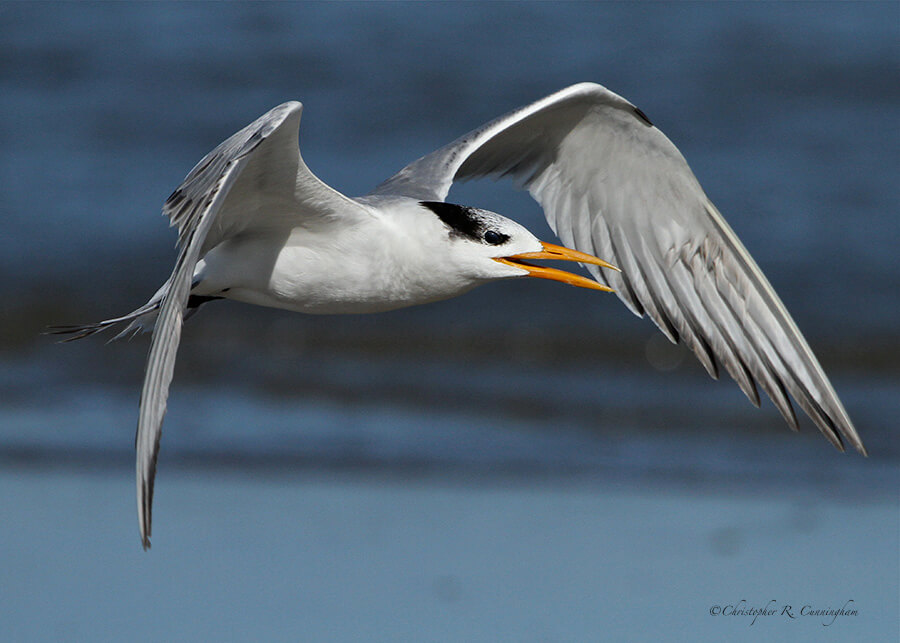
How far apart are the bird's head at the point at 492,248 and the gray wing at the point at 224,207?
0.36 meters

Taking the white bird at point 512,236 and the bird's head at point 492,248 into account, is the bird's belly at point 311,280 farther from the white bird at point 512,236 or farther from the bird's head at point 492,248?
the bird's head at point 492,248

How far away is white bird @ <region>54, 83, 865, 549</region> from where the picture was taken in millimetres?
5152

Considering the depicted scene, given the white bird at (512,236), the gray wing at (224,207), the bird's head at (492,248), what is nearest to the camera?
the gray wing at (224,207)

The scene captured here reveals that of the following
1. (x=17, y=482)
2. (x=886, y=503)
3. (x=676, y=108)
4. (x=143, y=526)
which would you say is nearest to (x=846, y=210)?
(x=676, y=108)

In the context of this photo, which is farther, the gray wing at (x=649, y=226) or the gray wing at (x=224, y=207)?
the gray wing at (x=649, y=226)

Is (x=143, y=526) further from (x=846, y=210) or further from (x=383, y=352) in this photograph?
(x=846, y=210)

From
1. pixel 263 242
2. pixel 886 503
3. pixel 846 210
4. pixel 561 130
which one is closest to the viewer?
pixel 263 242

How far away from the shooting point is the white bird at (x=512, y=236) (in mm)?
5152

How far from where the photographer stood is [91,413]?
8383mm

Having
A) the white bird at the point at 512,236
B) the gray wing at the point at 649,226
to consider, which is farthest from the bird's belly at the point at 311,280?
the gray wing at the point at 649,226

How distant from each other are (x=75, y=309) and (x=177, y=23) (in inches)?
261

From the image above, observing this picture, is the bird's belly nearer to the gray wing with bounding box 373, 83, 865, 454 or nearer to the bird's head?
the bird's head

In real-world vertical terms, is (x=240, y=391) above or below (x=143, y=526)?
below

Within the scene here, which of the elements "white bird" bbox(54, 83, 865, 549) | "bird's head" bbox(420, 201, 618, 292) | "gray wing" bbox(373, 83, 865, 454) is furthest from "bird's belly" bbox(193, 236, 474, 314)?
"gray wing" bbox(373, 83, 865, 454)
